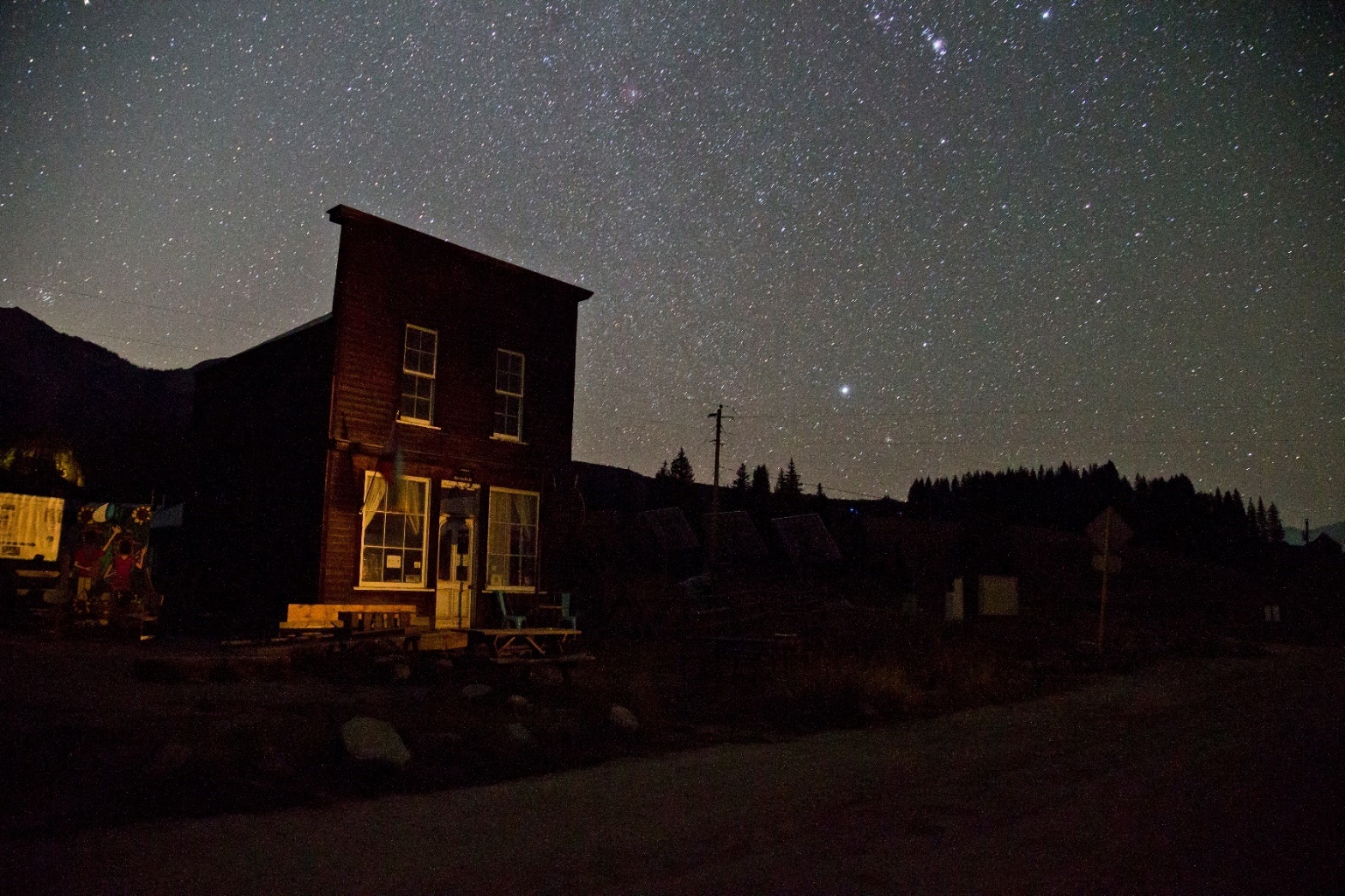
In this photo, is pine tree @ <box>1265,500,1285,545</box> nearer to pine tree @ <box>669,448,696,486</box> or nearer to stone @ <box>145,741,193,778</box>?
pine tree @ <box>669,448,696,486</box>

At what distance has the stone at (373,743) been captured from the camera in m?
7.75

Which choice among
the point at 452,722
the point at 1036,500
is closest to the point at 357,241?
the point at 452,722

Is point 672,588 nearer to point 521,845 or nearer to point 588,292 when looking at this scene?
point 588,292

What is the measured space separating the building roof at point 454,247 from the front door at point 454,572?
16.8 feet

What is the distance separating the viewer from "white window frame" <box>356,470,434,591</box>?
17.7m

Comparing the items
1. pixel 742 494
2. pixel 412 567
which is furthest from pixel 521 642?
pixel 742 494

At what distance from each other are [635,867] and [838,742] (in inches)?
217

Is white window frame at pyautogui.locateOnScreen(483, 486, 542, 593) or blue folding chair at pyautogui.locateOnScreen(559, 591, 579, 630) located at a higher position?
white window frame at pyautogui.locateOnScreen(483, 486, 542, 593)

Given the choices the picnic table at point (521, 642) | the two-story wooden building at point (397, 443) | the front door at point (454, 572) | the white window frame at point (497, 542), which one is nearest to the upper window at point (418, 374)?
the two-story wooden building at point (397, 443)

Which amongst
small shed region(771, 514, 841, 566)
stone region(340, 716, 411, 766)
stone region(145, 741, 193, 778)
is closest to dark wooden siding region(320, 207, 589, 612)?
stone region(340, 716, 411, 766)

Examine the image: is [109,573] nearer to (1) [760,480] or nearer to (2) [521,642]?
(2) [521,642]

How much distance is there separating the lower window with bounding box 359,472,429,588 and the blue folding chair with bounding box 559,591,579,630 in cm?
272

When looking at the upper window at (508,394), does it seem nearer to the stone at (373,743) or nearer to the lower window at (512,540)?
the lower window at (512,540)

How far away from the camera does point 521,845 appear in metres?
6.11
